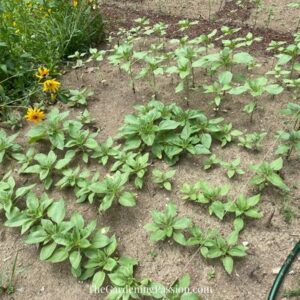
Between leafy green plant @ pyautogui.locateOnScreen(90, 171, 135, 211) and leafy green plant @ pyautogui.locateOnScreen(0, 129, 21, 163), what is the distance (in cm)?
83

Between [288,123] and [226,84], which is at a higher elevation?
[226,84]

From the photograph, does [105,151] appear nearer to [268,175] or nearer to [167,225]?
[167,225]

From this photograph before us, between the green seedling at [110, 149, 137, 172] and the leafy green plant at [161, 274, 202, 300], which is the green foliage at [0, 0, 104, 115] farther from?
the leafy green plant at [161, 274, 202, 300]

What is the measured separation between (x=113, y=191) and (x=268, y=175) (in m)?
0.97

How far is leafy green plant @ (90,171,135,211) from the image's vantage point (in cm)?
238

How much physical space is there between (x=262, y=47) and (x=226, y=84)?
3.59ft

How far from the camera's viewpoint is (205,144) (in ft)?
8.89

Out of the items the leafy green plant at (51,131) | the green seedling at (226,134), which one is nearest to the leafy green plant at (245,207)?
the green seedling at (226,134)

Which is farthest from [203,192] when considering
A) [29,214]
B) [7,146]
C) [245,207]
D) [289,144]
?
[7,146]

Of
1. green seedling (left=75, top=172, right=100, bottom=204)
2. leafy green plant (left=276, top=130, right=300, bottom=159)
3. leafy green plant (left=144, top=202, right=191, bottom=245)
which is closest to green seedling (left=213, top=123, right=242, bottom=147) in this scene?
leafy green plant (left=276, top=130, right=300, bottom=159)

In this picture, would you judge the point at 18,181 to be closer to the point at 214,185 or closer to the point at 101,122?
the point at 101,122

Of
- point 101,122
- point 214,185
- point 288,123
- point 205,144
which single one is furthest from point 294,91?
point 101,122

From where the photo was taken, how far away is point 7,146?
285 centimetres

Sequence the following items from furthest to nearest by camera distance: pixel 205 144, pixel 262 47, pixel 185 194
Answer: pixel 262 47, pixel 205 144, pixel 185 194
